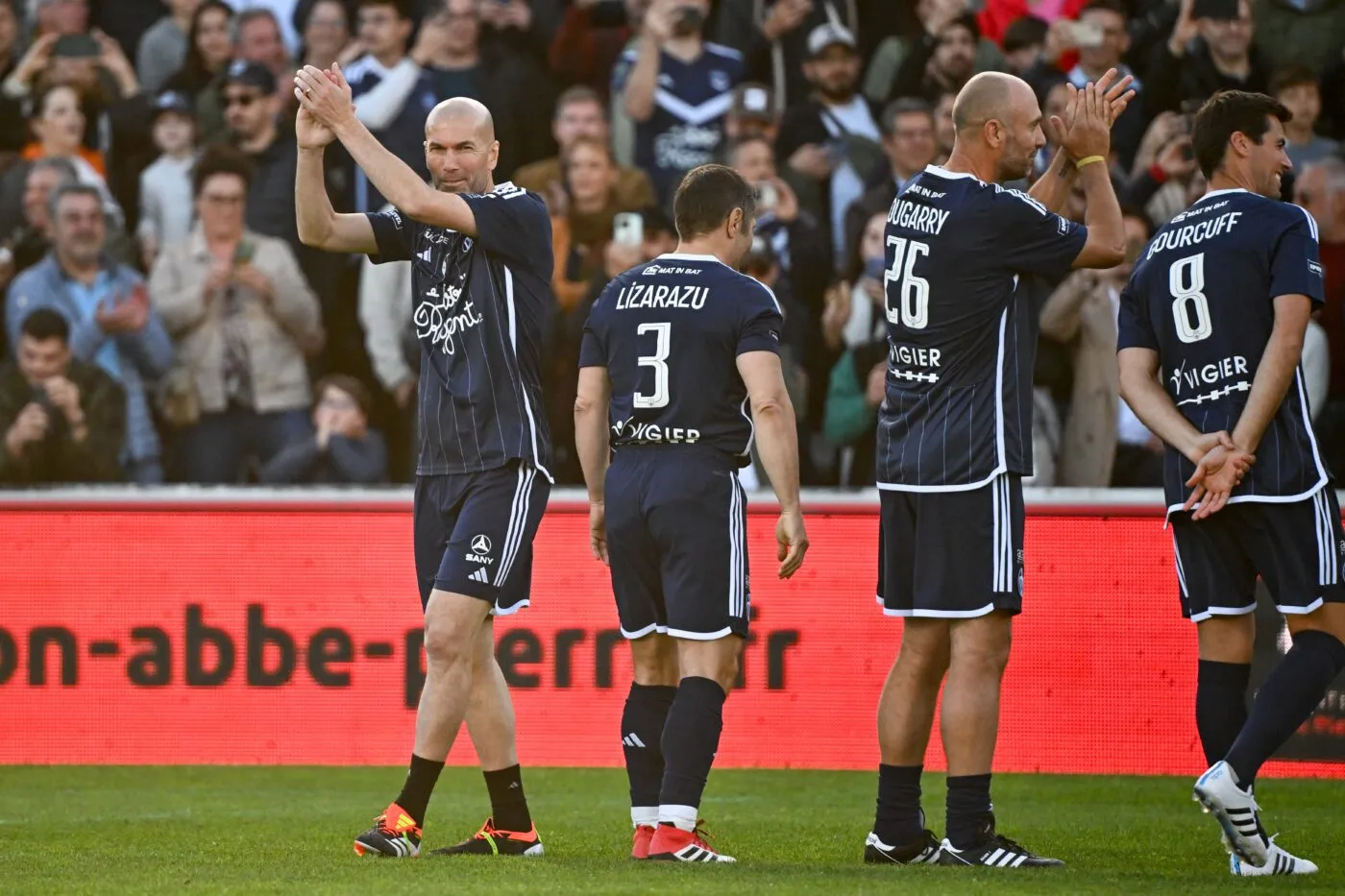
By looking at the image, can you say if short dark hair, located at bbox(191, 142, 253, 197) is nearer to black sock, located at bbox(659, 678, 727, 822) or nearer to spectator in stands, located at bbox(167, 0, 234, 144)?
spectator in stands, located at bbox(167, 0, 234, 144)

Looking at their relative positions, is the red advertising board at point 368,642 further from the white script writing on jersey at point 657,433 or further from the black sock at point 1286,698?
the white script writing on jersey at point 657,433

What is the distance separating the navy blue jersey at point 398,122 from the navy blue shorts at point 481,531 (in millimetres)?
5525

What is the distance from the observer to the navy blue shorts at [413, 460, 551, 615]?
567cm

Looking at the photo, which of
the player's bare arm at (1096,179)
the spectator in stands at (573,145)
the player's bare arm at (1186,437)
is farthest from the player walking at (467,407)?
the spectator in stands at (573,145)

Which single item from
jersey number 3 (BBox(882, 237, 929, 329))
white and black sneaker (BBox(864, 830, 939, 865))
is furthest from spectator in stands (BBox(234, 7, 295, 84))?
white and black sneaker (BBox(864, 830, 939, 865))

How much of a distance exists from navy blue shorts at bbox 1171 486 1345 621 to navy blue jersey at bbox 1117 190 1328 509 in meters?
0.07

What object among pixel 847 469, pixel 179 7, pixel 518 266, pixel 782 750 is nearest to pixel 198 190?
pixel 179 7

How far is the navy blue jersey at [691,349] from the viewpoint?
18.1ft

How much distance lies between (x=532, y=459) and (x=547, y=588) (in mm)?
3322

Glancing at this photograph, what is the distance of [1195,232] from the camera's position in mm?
5715

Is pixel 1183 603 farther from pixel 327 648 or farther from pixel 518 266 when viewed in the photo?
pixel 327 648

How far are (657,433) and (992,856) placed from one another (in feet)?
5.15

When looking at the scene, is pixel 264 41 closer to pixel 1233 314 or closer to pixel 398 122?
pixel 398 122

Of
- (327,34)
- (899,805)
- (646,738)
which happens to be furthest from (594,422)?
(327,34)
